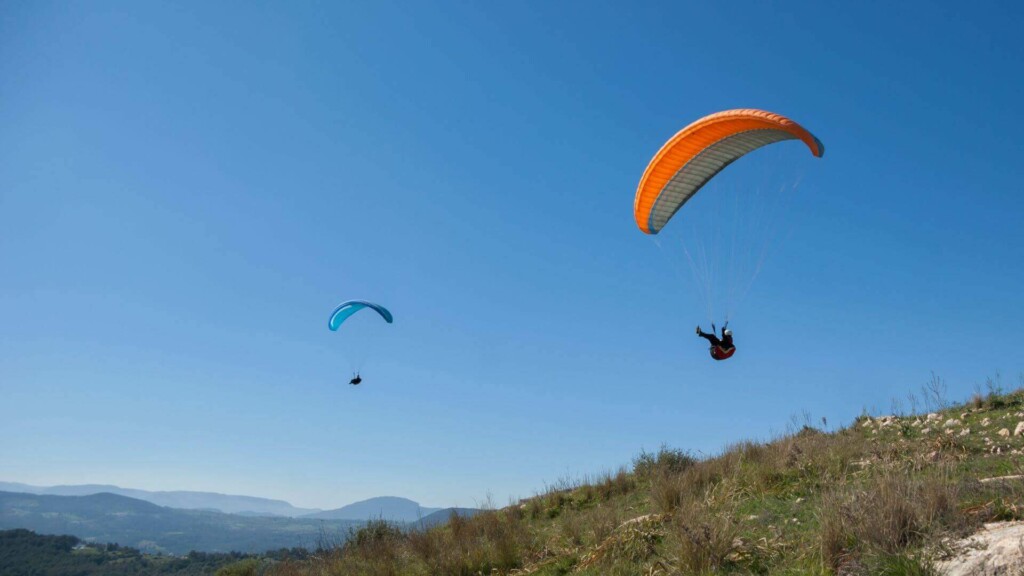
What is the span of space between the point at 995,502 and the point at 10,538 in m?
135

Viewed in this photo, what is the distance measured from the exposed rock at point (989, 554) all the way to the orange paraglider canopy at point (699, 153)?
311 inches

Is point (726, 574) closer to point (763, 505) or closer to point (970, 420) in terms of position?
point (763, 505)

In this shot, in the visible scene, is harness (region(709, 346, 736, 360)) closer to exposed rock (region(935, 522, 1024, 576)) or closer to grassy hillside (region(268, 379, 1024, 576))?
grassy hillside (region(268, 379, 1024, 576))

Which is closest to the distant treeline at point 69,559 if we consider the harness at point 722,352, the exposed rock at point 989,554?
the harness at point 722,352

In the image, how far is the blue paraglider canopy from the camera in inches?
1038

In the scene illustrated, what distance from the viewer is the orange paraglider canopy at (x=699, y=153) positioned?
1130 centimetres

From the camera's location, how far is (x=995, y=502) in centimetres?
544

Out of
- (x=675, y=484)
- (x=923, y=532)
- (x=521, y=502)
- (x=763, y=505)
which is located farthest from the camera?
(x=521, y=502)

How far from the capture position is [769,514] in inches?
294

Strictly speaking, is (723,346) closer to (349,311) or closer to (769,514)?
(769,514)

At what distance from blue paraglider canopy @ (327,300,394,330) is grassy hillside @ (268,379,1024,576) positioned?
13.2 m

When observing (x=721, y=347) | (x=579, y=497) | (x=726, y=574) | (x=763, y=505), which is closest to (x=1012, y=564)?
(x=726, y=574)

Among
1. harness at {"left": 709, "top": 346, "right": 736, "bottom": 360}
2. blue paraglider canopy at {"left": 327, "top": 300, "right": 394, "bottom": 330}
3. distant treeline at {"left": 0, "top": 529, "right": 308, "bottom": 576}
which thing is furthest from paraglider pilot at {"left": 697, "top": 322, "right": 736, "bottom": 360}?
distant treeline at {"left": 0, "top": 529, "right": 308, "bottom": 576}

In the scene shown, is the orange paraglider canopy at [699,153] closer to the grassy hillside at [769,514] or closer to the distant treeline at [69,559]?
the grassy hillside at [769,514]
